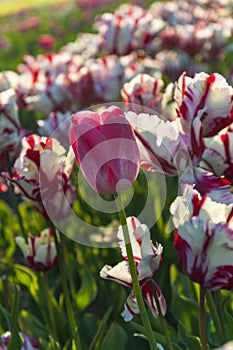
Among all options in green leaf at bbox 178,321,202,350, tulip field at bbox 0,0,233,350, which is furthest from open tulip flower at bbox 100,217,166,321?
green leaf at bbox 178,321,202,350

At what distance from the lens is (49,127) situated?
1915 mm

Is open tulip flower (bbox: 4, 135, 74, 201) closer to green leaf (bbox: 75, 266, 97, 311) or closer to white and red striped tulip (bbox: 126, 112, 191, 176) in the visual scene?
white and red striped tulip (bbox: 126, 112, 191, 176)

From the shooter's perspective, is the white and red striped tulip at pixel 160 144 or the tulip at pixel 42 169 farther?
the tulip at pixel 42 169

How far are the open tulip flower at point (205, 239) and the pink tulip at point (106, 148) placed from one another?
9 centimetres

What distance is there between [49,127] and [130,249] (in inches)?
45.3

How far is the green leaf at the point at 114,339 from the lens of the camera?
1.39 meters

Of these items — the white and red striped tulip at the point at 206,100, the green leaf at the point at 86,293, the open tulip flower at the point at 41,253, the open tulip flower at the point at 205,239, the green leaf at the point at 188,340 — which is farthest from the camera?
the green leaf at the point at 86,293

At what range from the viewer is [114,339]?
1400mm

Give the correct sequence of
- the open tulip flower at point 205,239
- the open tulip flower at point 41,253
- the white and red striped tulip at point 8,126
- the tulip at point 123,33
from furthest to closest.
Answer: the tulip at point 123,33 < the white and red striped tulip at point 8,126 < the open tulip flower at point 41,253 < the open tulip flower at point 205,239

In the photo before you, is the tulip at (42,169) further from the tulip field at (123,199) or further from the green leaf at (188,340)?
the green leaf at (188,340)

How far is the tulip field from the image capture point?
31.9 inches

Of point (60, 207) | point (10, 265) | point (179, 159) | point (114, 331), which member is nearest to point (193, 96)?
point (179, 159)

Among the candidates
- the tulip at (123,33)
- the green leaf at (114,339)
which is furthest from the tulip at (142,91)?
the tulip at (123,33)

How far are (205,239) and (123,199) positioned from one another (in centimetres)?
17
